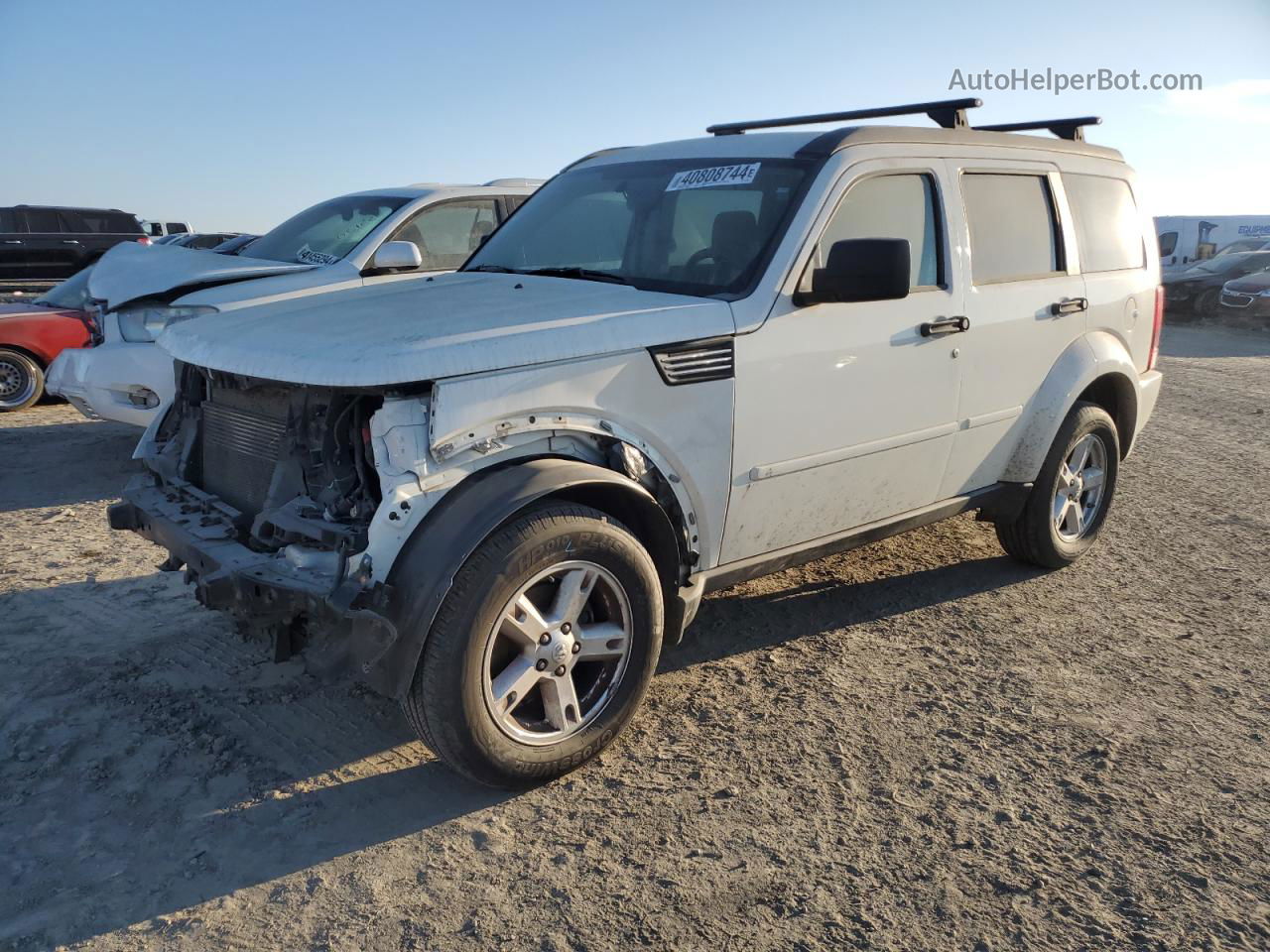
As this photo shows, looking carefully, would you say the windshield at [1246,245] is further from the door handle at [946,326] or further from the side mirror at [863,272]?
the side mirror at [863,272]

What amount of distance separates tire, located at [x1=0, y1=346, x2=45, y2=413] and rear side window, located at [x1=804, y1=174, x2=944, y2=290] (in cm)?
879

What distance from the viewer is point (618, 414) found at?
132 inches

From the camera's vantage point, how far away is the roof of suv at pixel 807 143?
4.05m

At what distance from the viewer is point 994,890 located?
2.84 metres

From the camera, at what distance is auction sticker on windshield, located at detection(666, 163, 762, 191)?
4.08 m

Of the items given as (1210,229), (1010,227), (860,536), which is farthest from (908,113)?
(1210,229)

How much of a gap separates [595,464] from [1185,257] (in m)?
29.5

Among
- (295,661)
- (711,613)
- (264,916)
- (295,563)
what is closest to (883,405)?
(711,613)

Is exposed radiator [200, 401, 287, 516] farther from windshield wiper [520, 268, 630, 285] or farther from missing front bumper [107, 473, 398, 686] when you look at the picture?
windshield wiper [520, 268, 630, 285]

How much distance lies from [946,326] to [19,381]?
918 cm

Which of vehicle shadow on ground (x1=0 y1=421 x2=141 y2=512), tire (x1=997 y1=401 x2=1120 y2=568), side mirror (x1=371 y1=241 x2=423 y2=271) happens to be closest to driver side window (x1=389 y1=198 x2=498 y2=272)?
side mirror (x1=371 y1=241 x2=423 y2=271)

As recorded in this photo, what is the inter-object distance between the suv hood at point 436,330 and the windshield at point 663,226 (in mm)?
238

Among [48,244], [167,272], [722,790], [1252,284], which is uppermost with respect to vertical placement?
[48,244]

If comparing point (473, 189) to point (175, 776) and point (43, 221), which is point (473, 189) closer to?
point (175, 776)
